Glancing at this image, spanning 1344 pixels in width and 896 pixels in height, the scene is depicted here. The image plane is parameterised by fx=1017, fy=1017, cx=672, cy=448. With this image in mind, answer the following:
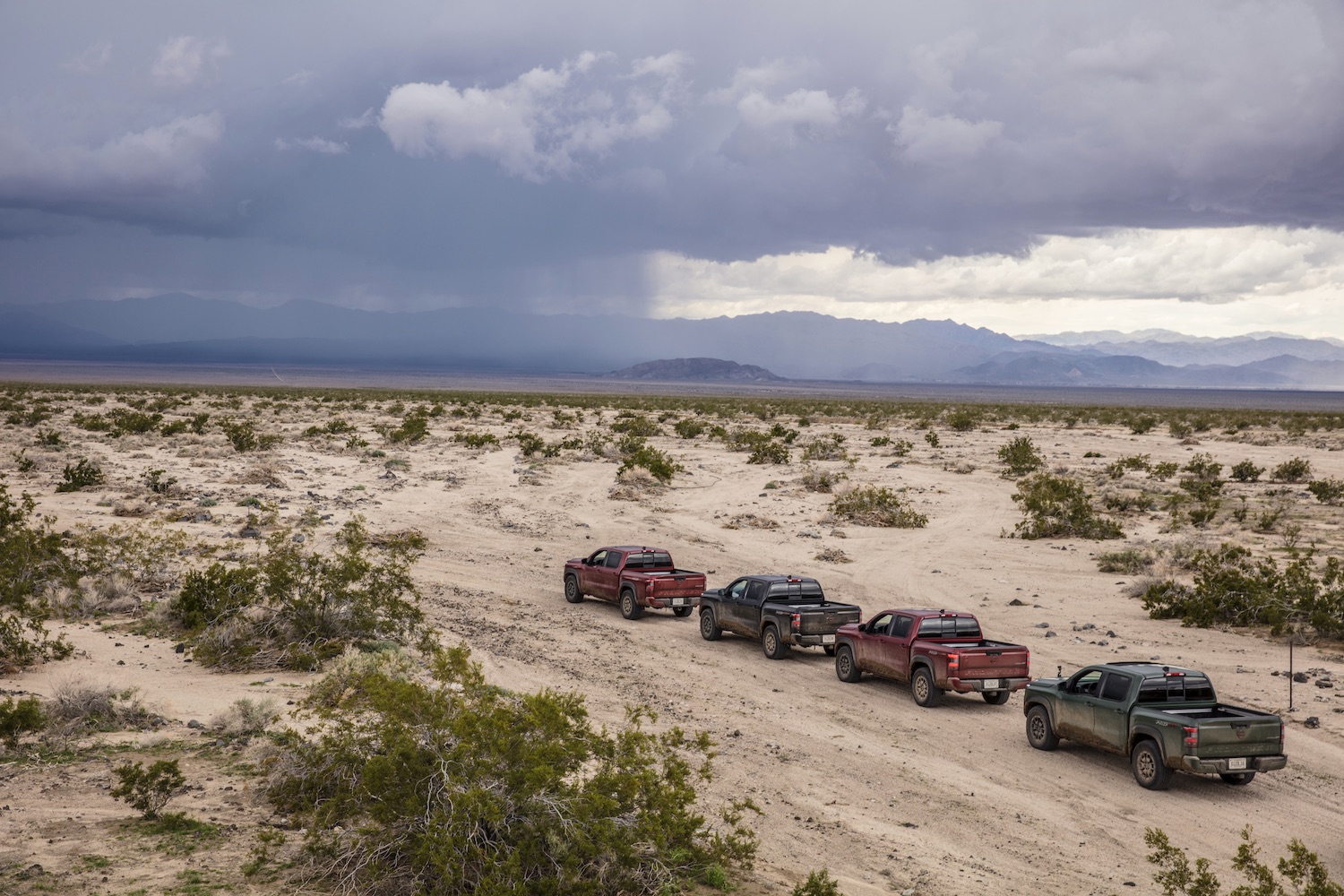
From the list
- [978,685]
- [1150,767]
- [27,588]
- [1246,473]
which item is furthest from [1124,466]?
[27,588]

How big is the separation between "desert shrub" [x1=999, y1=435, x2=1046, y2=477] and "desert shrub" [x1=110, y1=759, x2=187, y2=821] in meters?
41.3

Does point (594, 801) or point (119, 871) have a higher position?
point (594, 801)

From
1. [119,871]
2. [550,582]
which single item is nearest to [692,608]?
[550,582]

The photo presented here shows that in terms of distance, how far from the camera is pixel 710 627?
20.3m

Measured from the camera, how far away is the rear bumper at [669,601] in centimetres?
2164

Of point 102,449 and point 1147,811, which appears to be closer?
point 1147,811

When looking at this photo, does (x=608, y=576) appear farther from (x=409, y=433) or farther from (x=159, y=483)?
(x=409, y=433)

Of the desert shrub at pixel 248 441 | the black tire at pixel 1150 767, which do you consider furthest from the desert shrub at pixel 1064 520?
the desert shrub at pixel 248 441

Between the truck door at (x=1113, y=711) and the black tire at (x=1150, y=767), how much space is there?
0.63 ft

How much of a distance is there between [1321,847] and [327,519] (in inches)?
1060

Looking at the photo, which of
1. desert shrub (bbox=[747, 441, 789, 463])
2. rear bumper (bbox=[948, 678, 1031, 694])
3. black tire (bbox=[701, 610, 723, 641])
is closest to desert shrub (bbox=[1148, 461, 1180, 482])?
desert shrub (bbox=[747, 441, 789, 463])

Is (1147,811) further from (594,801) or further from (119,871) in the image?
(119,871)

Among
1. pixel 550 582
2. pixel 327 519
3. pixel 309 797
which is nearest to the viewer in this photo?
pixel 309 797

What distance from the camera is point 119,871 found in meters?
8.98
